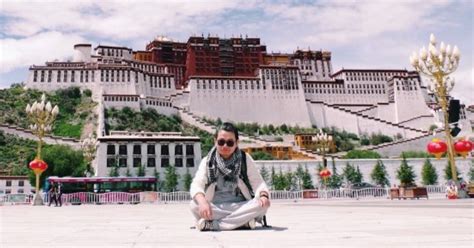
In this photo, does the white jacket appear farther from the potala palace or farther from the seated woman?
the potala palace

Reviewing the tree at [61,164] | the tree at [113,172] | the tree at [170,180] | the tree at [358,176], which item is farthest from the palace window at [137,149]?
the tree at [358,176]

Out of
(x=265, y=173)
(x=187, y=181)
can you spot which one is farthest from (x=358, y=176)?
(x=187, y=181)

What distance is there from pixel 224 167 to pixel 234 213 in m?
0.53

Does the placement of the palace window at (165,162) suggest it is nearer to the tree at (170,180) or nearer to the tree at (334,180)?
the tree at (170,180)

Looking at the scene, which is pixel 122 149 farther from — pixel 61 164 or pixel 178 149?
pixel 61 164

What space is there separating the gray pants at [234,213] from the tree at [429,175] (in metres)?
40.2

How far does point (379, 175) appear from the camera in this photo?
41.2 m

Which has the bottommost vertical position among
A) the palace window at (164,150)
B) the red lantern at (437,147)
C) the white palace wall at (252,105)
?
the red lantern at (437,147)

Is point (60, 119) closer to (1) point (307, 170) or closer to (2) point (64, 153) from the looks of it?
(2) point (64, 153)

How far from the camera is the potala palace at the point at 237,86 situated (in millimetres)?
72750

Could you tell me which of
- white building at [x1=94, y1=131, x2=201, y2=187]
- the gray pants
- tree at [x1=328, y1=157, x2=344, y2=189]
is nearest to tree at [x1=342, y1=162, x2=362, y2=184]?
tree at [x1=328, y1=157, x2=344, y2=189]

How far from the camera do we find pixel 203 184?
4613 millimetres

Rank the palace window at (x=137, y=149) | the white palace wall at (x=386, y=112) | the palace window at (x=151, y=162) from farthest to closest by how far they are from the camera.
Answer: the white palace wall at (x=386, y=112) < the palace window at (x=137, y=149) < the palace window at (x=151, y=162)

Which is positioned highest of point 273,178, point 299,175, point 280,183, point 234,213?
point 299,175
